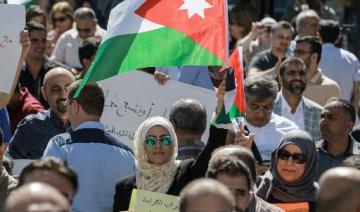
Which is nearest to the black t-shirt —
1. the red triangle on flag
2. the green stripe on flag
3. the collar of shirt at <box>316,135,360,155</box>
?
the collar of shirt at <box>316,135,360,155</box>

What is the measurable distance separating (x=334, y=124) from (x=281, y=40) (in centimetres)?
340

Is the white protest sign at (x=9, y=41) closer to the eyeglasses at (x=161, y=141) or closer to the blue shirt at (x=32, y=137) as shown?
the blue shirt at (x=32, y=137)

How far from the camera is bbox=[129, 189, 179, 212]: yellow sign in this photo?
23.7 feet

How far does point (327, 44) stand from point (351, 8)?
13.6 feet

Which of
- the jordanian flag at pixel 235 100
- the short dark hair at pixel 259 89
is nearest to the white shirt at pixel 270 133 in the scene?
the short dark hair at pixel 259 89

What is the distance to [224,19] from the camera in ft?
26.7

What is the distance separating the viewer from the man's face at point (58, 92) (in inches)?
368

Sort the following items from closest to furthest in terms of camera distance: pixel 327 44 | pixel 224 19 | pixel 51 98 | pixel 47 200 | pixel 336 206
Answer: pixel 47 200 → pixel 336 206 → pixel 224 19 → pixel 51 98 → pixel 327 44

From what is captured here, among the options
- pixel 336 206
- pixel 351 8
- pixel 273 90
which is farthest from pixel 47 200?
pixel 351 8

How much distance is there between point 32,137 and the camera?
8945 mm

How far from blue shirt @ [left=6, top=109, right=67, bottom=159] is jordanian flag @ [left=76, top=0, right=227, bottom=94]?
1.23 m

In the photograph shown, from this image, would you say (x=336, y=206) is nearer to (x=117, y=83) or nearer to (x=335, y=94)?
(x=117, y=83)

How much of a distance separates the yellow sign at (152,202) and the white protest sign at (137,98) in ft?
8.01

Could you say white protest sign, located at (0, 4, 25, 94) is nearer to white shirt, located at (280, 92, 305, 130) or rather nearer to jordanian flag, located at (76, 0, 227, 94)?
jordanian flag, located at (76, 0, 227, 94)
